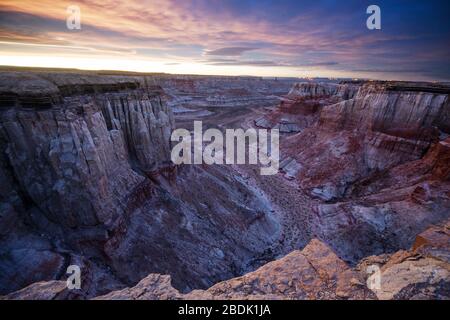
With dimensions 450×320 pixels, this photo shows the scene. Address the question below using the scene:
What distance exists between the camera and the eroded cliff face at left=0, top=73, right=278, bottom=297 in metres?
10.1

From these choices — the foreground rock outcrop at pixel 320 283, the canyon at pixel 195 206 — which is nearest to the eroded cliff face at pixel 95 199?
the canyon at pixel 195 206

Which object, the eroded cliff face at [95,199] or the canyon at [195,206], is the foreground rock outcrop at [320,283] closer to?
the canyon at [195,206]

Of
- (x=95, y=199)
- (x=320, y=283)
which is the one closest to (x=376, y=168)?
(x=320, y=283)

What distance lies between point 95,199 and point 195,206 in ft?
24.9

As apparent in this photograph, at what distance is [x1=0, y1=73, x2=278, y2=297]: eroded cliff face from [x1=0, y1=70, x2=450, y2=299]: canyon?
62 mm

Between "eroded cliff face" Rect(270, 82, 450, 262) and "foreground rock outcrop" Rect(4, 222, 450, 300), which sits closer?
"foreground rock outcrop" Rect(4, 222, 450, 300)

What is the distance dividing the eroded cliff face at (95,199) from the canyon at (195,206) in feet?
0.20

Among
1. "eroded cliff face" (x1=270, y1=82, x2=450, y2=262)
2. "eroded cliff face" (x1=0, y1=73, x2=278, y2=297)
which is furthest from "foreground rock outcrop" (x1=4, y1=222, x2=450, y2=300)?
"eroded cliff face" (x1=270, y1=82, x2=450, y2=262)

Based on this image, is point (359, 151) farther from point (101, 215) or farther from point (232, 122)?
point (232, 122)

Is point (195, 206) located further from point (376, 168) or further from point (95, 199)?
point (376, 168)

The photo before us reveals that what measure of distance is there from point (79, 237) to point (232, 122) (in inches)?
1977

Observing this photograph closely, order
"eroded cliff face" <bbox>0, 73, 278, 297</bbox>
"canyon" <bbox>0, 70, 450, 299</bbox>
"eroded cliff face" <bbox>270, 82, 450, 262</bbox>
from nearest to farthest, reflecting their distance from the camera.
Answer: "canyon" <bbox>0, 70, 450, 299</bbox>, "eroded cliff face" <bbox>0, 73, 278, 297</bbox>, "eroded cliff face" <bbox>270, 82, 450, 262</bbox>

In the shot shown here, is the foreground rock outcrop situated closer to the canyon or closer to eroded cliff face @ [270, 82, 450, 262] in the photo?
the canyon
